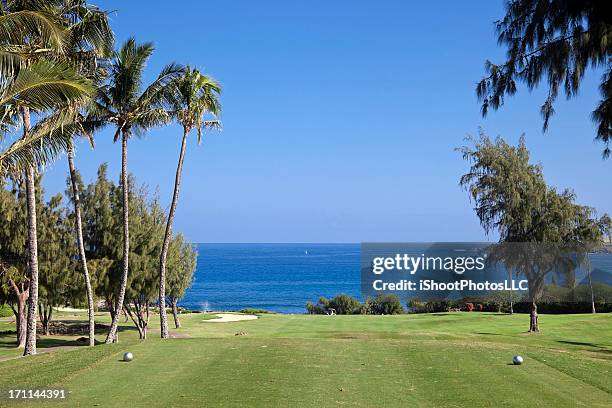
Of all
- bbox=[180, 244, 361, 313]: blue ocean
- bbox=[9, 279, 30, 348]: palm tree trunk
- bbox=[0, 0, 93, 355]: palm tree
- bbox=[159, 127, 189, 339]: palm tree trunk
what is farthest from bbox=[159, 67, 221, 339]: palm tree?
bbox=[180, 244, 361, 313]: blue ocean

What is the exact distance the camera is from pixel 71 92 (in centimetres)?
1125

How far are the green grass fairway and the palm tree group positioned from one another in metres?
4.43

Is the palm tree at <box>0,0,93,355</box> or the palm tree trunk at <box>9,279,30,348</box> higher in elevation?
the palm tree at <box>0,0,93,355</box>

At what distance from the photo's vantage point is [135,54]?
23.5 metres

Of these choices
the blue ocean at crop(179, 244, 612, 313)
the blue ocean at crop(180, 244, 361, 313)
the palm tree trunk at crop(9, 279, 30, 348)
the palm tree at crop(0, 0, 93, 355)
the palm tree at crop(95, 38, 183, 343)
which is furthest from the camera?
the blue ocean at crop(180, 244, 361, 313)

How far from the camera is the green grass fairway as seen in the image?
9.20 meters

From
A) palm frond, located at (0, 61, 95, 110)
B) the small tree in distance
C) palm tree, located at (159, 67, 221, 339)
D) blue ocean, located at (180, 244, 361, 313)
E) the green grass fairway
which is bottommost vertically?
blue ocean, located at (180, 244, 361, 313)

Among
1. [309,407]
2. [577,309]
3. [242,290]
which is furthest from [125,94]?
[242,290]

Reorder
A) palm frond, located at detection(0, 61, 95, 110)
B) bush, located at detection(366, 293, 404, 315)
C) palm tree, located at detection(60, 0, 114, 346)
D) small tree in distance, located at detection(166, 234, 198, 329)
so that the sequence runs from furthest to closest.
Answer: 1. bush, located at detection(366, 293, 404, 315)
2. small tree in distance, located at detection(166, 234, 198, 329)
3. palm tree, located at detection(60, 0, 114, 346)
4. palm frond, located at detection(0, 61, 95, 110)

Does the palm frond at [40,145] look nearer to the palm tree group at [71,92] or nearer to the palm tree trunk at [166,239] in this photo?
the palm tree group at [71,92]

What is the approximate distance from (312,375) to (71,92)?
6.63 meters

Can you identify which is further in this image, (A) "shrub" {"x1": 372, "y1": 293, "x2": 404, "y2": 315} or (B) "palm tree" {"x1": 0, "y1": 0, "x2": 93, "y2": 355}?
(A) "shrub" {"x1": 372, "y1": 293, "x2": 404, "y2": 315}

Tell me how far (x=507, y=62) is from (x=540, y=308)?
36.7 metres

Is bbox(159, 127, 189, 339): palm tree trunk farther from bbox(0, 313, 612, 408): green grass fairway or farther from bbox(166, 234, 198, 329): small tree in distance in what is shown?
bbox(0, 313, 612, 408): green grass fairway
